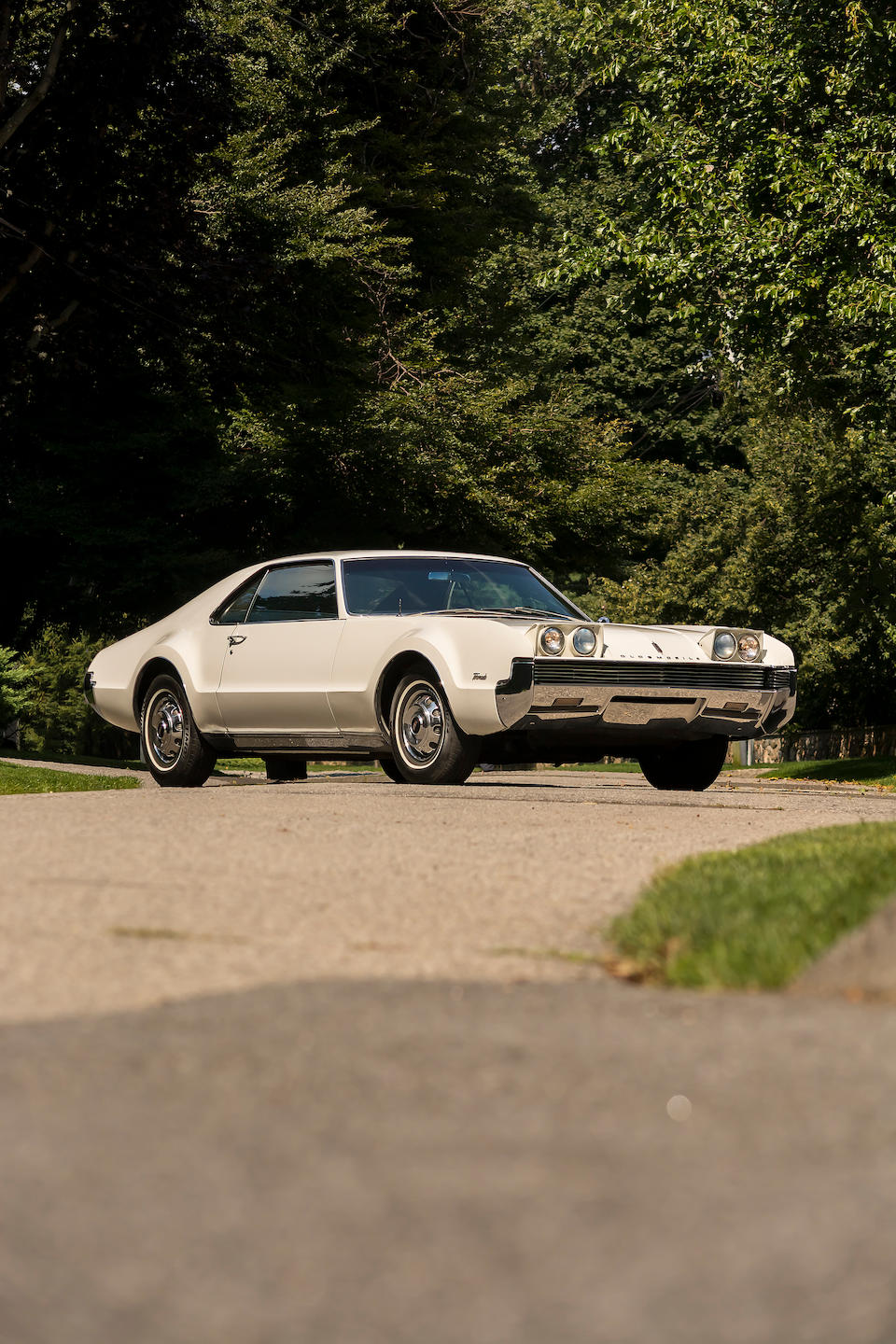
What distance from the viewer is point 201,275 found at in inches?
839

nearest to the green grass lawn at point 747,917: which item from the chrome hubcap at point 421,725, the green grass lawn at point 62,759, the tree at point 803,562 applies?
the chrome hubcap at point 421,725

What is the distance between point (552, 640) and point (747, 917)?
5.73 meters

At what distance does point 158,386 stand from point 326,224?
3609mm

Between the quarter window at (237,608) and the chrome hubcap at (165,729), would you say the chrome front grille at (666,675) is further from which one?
the chrome hubcap at (165,729)

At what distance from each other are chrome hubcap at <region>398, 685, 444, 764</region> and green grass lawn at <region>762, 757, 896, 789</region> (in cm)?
1039

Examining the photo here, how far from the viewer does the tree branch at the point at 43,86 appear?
1916cm

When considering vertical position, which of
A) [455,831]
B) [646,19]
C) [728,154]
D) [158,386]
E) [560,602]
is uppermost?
[646,19]

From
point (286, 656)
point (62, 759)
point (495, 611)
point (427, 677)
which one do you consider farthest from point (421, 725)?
point (62, 759)

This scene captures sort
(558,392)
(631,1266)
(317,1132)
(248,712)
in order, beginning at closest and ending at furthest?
(631,1266)
(317,1132)
(248,712)
(558,392)

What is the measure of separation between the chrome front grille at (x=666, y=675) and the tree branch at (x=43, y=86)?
11906 mm

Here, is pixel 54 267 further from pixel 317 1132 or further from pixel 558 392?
pixel 317 1132

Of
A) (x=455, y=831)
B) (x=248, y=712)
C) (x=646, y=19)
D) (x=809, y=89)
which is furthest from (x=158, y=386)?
(x=455, y=831)

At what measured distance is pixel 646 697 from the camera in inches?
426

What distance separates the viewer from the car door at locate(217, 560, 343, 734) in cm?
1162
